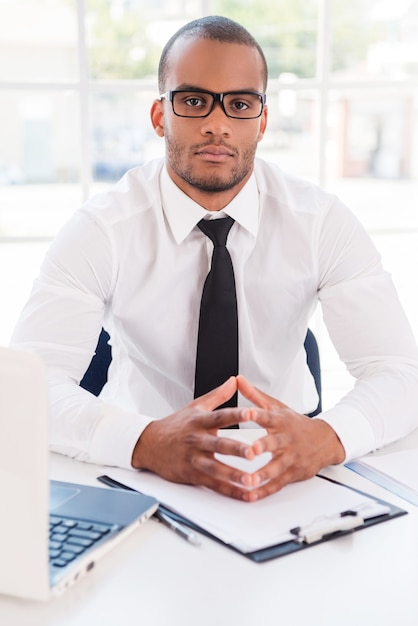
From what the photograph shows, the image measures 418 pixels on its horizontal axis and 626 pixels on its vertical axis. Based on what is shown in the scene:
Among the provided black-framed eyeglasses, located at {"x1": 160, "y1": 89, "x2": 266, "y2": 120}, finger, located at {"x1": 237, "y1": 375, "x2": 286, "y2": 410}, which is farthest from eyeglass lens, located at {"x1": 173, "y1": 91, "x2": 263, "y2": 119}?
finger, located at {"x1": 237, "y1": 375, "x2": 286, "y2": 410}

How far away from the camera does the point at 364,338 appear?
1.83 metres

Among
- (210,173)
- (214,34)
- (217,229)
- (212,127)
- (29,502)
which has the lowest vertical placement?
(29,502)

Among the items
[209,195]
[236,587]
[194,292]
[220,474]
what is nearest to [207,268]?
[194,292]

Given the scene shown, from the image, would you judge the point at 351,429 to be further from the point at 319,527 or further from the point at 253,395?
the point at 319,527

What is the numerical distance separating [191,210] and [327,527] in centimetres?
97

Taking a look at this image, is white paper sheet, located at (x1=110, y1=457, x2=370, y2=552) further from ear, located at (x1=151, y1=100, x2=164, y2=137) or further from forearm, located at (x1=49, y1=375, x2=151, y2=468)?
ear, located at (x1=151, y1=100, x2=164, y2=137)

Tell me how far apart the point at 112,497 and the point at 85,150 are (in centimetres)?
230

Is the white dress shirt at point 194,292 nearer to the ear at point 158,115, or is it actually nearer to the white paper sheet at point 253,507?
the ear at point 158,115

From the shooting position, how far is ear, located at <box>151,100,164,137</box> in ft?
6.61

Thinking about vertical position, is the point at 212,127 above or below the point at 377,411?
above

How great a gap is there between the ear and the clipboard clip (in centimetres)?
117

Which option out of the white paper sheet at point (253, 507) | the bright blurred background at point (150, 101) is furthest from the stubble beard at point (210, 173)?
the bright blurred background at point (150, 101)

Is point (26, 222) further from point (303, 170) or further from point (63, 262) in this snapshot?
point (63, 262)

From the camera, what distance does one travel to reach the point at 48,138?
3.40m
